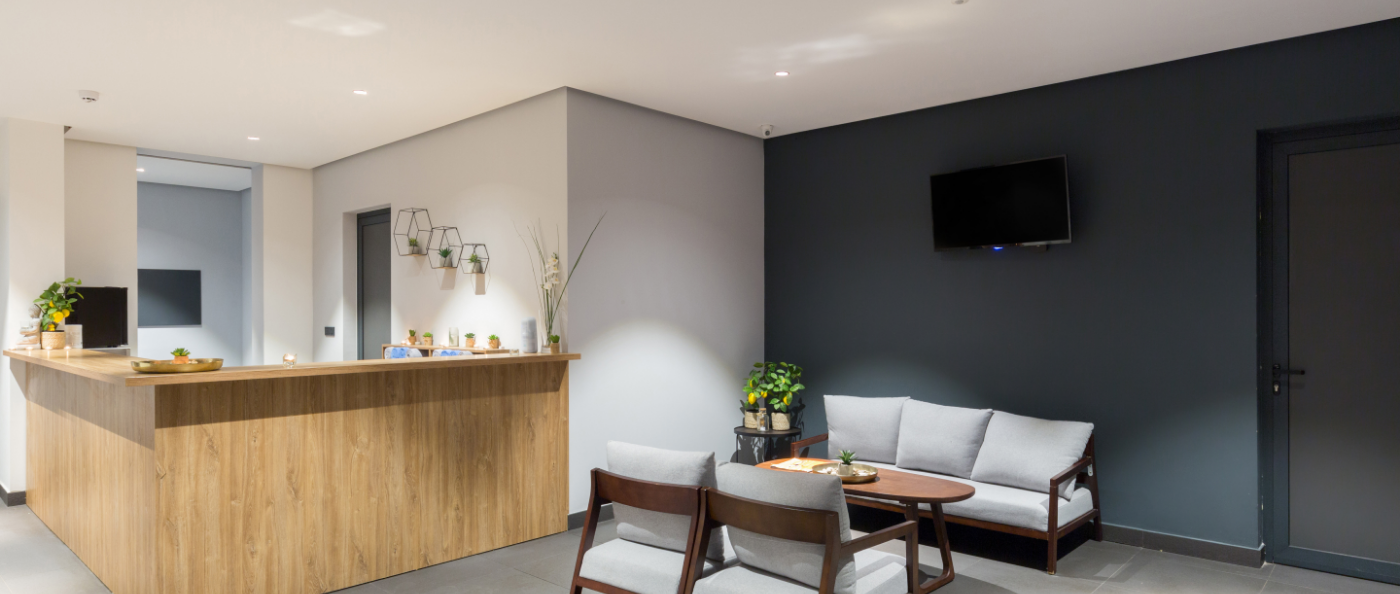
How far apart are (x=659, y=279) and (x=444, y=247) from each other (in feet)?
5.54

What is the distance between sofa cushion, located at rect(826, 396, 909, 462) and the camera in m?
5.30

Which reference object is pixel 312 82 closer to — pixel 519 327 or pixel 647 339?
pixel 519 327

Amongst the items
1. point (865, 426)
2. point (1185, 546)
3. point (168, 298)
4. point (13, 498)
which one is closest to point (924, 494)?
point (865, 426)

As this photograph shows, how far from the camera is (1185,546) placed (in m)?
4.52

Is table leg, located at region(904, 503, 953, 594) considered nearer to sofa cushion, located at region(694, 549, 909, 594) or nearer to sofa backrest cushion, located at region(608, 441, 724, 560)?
sofa cushion, located at region(694, 549, 909, 594)

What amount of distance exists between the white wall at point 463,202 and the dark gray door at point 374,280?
0.29 feet

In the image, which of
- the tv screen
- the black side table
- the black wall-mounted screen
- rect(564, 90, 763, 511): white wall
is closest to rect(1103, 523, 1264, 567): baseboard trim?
the tv screen

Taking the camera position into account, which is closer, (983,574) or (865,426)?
(983,574)

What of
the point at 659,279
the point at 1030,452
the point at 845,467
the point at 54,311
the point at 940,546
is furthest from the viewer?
the point at 659,279

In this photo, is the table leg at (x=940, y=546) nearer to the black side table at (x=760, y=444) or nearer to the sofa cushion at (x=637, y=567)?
the sofa cushion at (x=637, y=567)

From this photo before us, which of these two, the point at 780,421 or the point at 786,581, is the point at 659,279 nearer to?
the point at 780,421

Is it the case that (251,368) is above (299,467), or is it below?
above

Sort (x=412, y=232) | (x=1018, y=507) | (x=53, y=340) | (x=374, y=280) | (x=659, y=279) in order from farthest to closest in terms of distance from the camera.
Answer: (x=374, y=280), (x=412, y=232), (x=659, y=279), (x=53, y=340), (x=1018, y=507)

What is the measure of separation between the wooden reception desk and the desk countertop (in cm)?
1
